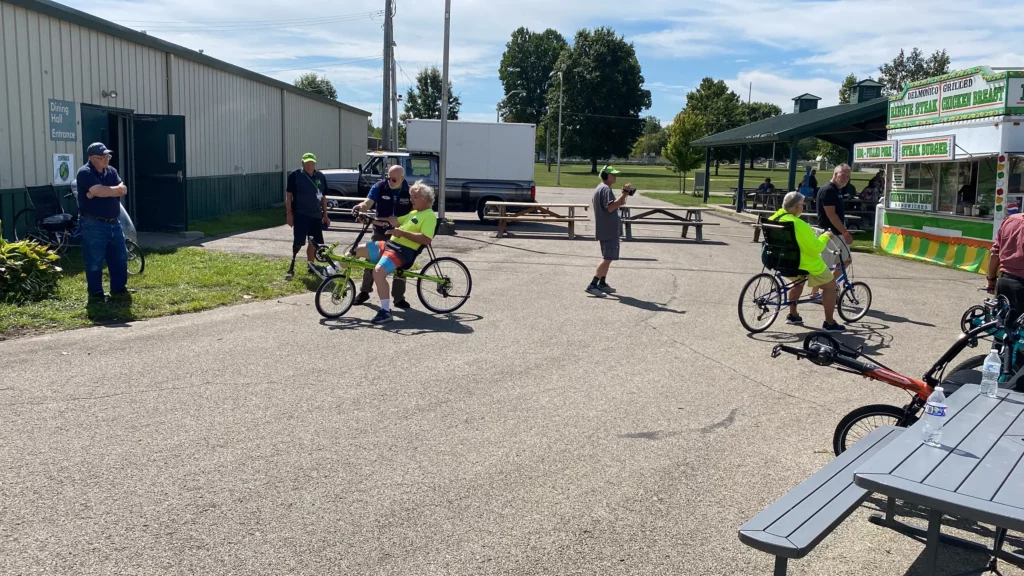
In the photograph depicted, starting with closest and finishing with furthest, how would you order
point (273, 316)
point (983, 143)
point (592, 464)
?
point (592, 464) → point (273, 316) → point (983, 143)

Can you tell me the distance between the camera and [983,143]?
1625 cm

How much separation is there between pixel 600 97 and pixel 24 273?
73.0 m

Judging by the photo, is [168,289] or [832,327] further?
[168,289]

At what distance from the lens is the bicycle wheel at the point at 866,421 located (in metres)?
5.13

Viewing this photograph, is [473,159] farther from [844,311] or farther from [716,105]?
[716,105]

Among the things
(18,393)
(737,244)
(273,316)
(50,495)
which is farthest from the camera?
(737,244)

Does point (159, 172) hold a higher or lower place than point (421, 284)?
higher

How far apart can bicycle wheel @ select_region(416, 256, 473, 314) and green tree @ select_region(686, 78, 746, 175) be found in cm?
7242

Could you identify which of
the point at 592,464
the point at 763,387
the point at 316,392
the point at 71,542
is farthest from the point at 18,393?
the point at 763,387

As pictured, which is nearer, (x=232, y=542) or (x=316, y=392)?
(x=232, y=542)

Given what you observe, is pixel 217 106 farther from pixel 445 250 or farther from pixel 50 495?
pixel 50 495

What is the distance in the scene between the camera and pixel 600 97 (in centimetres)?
7956

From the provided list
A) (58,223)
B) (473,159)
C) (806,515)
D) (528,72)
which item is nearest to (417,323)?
(58,223)

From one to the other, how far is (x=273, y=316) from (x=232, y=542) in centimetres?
598
